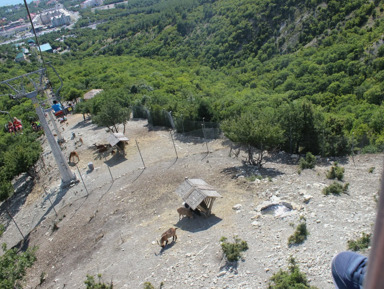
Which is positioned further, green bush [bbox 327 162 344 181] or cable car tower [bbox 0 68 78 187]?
cable car tower [bbox 0 68 78 187]

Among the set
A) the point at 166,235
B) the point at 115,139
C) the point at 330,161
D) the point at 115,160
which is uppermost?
the point at 115,139

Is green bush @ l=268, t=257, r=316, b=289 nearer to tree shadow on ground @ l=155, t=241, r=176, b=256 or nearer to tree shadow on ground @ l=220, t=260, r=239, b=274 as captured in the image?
tree shadow on ground @ l=220, t=260, r=239, b=274

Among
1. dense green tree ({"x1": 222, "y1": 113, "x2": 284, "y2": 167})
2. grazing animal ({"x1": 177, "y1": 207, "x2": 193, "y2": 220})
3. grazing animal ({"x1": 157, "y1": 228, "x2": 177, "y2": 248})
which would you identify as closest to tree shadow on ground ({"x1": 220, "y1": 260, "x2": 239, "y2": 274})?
grazing animal ({"x1": 157, "y1": 228, "x2": 177, "y2": 248})

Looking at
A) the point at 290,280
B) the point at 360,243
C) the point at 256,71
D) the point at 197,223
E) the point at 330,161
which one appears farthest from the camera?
the point at 256,71

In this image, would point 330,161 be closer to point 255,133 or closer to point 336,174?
point 336,174

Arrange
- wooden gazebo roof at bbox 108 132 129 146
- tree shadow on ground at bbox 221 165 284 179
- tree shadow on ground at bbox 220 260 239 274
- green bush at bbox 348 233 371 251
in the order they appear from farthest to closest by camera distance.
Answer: wooden gazebo roof at bbox 108 132 129 146 → tree shadow on ground at bbox 221 165 284 179 → tree shadow on ground at bbox 220 260 239 274 → green bush at bbox 348 233 371 251

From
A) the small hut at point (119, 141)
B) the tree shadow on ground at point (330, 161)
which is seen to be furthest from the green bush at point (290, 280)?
the small hut at point (119, 141)

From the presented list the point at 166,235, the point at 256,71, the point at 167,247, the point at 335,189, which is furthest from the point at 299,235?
the point at 256,71
